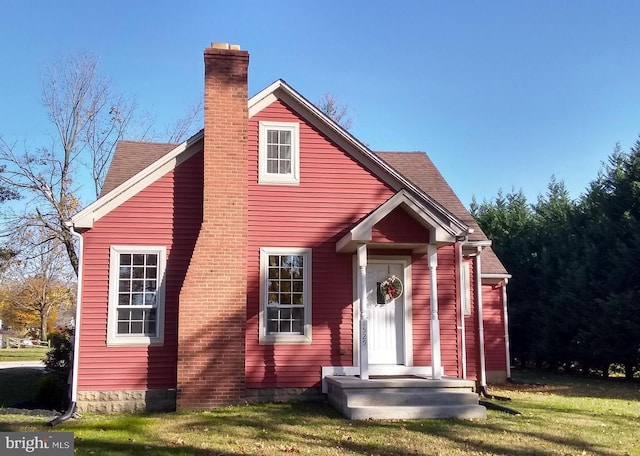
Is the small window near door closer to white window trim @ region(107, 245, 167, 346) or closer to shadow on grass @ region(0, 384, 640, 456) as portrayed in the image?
shadow on grass @ region(0, 384, 640, 456)

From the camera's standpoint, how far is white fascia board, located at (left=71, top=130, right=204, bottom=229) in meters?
10.7

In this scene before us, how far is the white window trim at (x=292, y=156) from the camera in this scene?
37.6 ft

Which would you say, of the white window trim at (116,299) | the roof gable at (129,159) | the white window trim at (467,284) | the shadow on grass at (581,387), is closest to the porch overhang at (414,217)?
the white window trim at (116,299)

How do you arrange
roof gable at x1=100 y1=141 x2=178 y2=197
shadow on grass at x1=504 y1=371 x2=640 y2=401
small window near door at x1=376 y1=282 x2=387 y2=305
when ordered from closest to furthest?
small window near door at x1=376 y1=282 x2=387 y2=305 → roof gable at x1=100 y1=141 x2=178 y2=197 → shadow on grass at x1=504 y1=371 x2=640 y2=401

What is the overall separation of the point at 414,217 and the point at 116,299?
576cm

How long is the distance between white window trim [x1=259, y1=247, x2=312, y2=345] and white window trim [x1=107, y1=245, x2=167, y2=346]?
185 centimetres

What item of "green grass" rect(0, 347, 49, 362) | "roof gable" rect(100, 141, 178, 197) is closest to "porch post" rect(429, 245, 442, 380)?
"roof gable" rect(100, 141, 178, 197)

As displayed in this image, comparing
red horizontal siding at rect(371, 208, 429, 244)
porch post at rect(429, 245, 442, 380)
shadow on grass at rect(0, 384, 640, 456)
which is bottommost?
shadow on grass at rect(0, 384, 640, 456)

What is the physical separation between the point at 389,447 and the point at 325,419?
201 cm

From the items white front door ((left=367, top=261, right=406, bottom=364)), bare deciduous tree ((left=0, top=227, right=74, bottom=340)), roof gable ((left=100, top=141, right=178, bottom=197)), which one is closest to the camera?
white front door ((left=367, top=261, right=406, bottom=364))

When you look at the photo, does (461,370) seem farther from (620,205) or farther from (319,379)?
(620,205)

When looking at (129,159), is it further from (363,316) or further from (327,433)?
(327,433)

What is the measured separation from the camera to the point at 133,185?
1093 centimetres

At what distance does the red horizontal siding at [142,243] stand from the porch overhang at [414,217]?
315 centimetres
